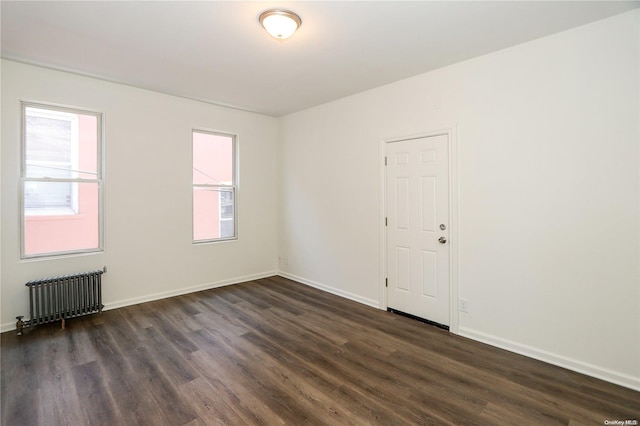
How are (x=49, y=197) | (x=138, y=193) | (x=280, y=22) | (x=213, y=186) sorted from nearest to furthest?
(x=280, y=22), (x=49, y=197), (x=138, y=193), (x=213, y=186)

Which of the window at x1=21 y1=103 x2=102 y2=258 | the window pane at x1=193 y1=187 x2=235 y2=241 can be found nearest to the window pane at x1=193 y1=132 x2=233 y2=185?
the window pane at x1=193 y1=187 x2=235 y2=241

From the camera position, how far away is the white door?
10.9ft

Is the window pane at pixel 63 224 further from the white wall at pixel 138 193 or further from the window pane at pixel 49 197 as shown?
the white wall at pixel 138 193

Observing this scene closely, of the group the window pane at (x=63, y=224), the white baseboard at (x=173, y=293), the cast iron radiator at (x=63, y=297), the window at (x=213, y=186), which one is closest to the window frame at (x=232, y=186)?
the window at (x=213, y=186)

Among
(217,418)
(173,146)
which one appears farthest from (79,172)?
(217,418)

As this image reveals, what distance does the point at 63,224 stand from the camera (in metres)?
3.59

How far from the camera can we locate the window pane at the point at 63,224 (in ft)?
11.2

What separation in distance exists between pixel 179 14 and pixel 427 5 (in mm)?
1893

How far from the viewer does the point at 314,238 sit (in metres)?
4.85

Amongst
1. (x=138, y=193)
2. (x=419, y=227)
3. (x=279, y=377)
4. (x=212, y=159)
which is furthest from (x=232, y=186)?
(x=279, y=377)

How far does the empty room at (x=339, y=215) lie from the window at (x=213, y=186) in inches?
1.9

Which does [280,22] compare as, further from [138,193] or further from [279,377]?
[138,193]

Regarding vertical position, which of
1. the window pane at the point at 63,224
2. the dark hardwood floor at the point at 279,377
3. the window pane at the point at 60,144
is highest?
the window pane at the point at 60,144

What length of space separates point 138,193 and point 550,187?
4.65 metres
